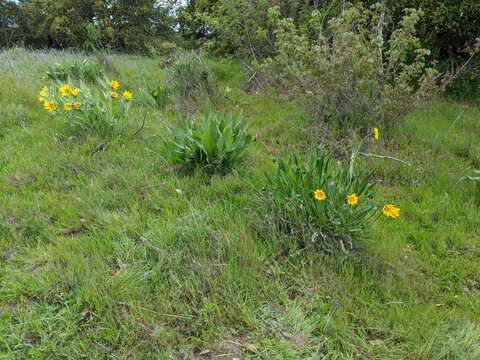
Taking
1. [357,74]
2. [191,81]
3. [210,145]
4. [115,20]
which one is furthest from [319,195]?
[115,20]

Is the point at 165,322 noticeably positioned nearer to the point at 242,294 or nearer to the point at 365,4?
the point at 242,294

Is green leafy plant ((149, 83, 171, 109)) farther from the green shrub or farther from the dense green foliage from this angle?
the dense green foliage

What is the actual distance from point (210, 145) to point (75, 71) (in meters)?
3.72

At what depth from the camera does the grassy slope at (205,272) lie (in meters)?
1.65

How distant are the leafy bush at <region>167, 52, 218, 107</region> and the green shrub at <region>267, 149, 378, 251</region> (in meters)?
3.24

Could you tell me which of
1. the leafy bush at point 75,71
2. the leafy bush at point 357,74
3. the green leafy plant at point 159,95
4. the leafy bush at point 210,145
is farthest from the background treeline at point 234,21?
the leafy bush at point 210,145

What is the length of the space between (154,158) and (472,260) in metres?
2.56

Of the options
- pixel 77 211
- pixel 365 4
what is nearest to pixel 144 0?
pixel 365 4

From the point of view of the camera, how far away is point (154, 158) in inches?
128

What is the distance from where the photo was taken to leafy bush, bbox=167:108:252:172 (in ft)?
9.45

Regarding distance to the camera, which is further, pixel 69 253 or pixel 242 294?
pixel 69 253

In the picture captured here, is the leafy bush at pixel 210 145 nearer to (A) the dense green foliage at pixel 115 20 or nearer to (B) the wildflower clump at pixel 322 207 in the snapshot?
(B) the wildflower clump at pixel 322 207

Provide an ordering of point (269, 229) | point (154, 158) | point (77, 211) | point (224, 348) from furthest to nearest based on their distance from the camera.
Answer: point (154, 158) < point (77, 211) < point (269, 229) < point (224, 348)

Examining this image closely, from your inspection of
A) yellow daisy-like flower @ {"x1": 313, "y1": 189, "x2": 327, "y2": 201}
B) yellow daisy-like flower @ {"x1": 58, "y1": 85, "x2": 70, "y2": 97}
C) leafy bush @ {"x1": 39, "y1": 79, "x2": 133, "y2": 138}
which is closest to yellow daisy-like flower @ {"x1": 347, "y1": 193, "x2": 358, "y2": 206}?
yellow daisy-like flower @ {"x1": 313, "y1": 189, "x2": 327, "y2": 201}
